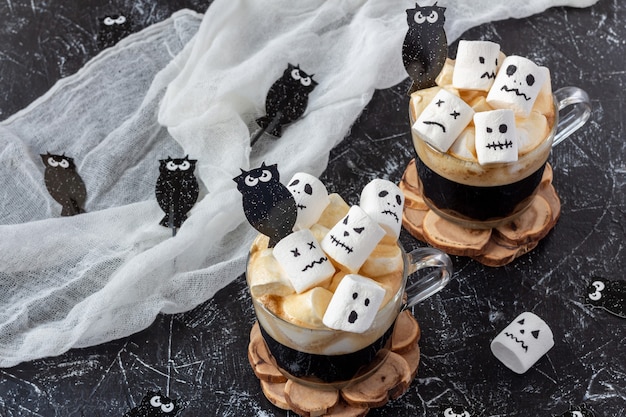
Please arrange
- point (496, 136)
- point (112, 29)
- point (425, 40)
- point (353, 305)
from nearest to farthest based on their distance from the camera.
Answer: point (353, 305), point (496, 136), point (425, 40), point (112, 29)

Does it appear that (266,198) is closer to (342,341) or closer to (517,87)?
(342,341)

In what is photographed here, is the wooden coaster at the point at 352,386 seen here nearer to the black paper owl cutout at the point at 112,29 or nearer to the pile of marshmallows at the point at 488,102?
the pile of marshmallows at the point at 488,102

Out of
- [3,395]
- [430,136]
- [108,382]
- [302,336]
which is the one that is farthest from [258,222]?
[3,395]

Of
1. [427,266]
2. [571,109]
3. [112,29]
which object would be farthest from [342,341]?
[112,29]

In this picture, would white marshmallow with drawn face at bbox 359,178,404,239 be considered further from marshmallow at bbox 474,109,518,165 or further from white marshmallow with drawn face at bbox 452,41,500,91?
white marshmallow with drawn face at bbox 452,41,500,91

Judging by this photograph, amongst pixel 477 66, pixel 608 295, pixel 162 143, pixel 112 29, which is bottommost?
pixel 608 295

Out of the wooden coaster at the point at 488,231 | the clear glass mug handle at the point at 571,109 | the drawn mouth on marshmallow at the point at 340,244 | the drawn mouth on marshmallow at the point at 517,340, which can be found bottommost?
the drawn mouth on marshmallow at the point at 517,340

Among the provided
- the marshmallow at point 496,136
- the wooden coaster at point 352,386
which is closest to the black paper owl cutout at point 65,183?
the wooden coaster at point 352,386

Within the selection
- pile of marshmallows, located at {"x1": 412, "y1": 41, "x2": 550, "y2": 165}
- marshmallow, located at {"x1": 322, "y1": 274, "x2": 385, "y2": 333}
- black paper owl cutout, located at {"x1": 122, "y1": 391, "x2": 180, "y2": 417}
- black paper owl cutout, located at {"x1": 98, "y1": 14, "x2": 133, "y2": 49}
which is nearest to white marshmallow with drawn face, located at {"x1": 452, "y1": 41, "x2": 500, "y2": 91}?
pile of marshmallows, located at {"x1": 412, "y1": 41, "x2": 550, "y2": 165}
